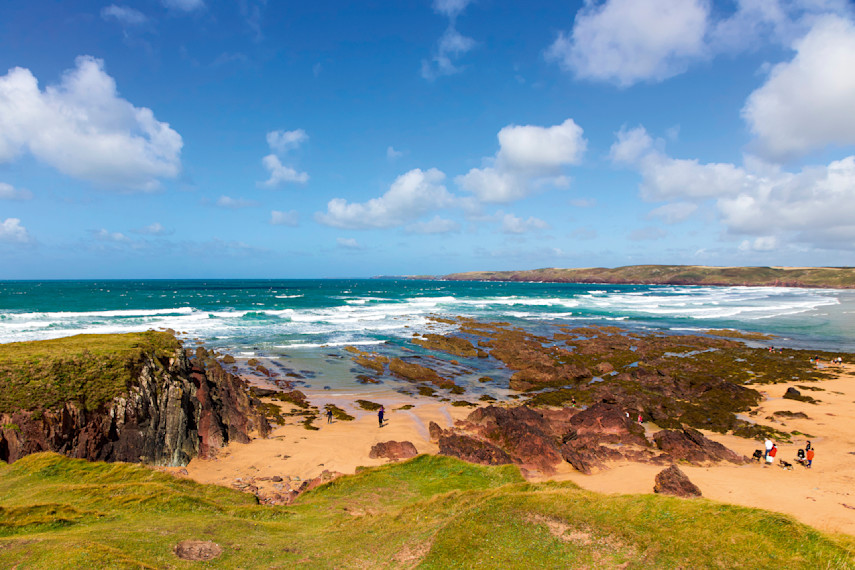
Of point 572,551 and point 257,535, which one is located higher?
point 572,551

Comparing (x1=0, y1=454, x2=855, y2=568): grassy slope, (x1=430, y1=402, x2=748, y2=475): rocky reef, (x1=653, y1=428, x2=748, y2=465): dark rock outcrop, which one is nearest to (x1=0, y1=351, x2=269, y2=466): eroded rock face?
(x1=0, y1=454, x2=855, y2=568): grassy slope

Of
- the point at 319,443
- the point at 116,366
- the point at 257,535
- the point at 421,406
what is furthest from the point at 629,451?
the point at 116,366

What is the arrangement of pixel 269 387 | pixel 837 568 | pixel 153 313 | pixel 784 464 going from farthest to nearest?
pixel 153 313 → pixel 269 387 → pixel 784 464 → pixel 837 568

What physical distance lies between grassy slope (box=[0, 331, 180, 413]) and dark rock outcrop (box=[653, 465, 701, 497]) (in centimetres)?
1996

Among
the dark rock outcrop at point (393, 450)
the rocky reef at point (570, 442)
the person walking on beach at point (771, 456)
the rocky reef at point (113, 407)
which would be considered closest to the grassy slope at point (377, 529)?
the rocky reef at point (113, 407)

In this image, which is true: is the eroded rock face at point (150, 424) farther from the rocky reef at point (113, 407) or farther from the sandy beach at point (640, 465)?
the sandy beach at point (640, 465)

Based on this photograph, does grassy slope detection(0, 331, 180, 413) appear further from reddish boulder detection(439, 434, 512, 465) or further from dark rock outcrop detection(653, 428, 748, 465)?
dark rock outcrop detection(653, 428, 748, 465)

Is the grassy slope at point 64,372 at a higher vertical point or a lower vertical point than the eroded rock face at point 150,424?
higher

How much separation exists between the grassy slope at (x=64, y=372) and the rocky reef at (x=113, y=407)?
27 mm

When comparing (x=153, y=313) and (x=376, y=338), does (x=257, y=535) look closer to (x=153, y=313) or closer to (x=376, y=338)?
(x=376, y=338)

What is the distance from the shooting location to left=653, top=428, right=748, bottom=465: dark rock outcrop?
18266 millimetres

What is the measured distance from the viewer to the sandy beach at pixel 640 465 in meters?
14.0

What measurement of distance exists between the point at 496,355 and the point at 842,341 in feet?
152

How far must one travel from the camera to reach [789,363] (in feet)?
124
